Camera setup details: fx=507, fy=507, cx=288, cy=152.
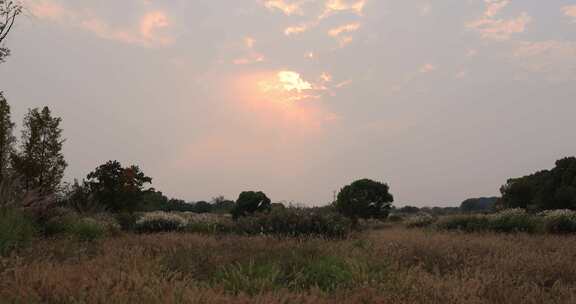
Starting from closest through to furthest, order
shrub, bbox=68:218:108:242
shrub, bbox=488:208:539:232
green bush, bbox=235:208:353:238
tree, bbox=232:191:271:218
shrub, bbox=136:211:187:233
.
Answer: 1. shrub, bbox=68:218:108:242
2. green bush, bbox=235:208:353:238
3. shrub, bbox=488:208:539:232
4. shrub, bbox=136:211:187:233
5. tree, bbox=232:191:271:218

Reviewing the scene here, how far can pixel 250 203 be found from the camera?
1200 inches

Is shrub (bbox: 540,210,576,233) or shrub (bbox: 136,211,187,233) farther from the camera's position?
shrub (bbox: 136,211,187,233)

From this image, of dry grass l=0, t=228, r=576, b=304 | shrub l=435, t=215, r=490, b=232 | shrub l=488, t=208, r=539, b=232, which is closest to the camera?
dry grass l=0, t=228, r=576, b=304

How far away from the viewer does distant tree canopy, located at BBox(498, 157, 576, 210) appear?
97.0ft

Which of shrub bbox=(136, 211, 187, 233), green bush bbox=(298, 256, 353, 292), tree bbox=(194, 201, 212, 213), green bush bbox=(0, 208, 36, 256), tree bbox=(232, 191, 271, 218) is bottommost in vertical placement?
green bush bbox=(298, 256, 353, 292)

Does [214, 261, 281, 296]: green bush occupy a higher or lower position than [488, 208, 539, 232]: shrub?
lower

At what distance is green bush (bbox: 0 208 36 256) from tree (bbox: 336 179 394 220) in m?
25.5

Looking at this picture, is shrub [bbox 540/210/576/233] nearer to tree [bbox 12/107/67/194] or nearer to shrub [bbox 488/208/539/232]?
shrub [bbox 488/208/539/232]

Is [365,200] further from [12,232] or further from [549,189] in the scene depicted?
[12,232]

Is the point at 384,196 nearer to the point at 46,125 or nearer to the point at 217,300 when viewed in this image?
the point at 46,125

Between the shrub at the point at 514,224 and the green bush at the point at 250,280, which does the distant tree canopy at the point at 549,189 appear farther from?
the green bush at the point at 250,280

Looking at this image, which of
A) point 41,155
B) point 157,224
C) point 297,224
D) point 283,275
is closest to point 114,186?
point 41,155

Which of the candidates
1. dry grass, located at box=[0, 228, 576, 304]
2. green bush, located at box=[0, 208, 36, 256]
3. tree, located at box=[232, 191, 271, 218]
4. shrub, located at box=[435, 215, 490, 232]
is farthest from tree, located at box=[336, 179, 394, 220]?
green bush, located at box=[0, 208, 36, 256]

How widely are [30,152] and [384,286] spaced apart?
90.2ft
